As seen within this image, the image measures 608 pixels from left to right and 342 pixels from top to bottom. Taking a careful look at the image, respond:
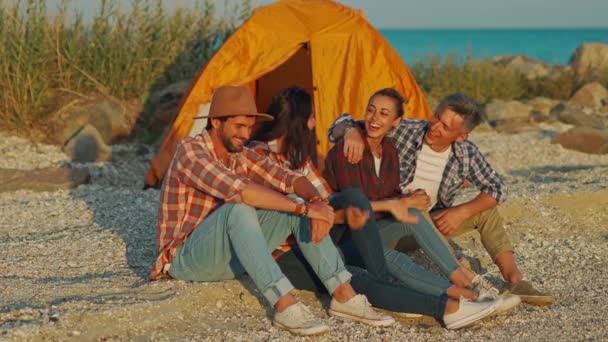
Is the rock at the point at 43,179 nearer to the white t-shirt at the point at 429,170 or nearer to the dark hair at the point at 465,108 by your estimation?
the white t-shirt at the point at 429,170

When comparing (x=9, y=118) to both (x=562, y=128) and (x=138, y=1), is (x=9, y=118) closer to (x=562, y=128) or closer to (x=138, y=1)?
(x=138, y=1)

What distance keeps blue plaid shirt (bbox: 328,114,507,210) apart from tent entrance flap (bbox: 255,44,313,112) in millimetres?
3896

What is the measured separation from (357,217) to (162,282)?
1.03 metres

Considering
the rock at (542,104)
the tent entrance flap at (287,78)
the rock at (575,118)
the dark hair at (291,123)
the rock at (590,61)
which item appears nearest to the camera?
the dark hair at (291,123)

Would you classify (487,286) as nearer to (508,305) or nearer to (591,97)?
(508,305)

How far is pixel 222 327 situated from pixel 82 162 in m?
5.57

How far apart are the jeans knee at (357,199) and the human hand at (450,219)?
673 millimetres

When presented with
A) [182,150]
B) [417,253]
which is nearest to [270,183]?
[182,150]

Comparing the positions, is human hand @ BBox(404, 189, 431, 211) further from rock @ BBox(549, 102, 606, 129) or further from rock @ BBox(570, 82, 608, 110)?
rock @ BBox(570, 82, 608, 110)

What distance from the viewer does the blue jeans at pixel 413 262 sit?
4277 millimetres

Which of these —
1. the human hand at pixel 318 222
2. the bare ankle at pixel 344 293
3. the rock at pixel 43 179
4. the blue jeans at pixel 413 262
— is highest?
the human hand at pixel 318 222

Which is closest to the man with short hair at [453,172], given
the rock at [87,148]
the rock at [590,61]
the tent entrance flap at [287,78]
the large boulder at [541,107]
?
the tent entrance flap at [287,78]

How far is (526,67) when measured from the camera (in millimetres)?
16844

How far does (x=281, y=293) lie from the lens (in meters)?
4.00
